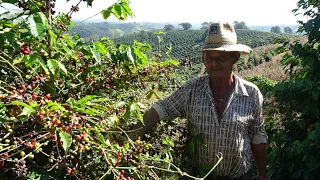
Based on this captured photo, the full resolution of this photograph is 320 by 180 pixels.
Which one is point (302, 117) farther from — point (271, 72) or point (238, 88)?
point (271, 72)

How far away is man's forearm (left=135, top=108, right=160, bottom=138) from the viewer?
1817mm

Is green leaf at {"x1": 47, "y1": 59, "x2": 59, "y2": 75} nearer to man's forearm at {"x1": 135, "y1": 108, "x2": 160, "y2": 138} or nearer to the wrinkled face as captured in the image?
man's forearm at {"x1": 135, "y1": 108, "x2": 160, "y2": 138}

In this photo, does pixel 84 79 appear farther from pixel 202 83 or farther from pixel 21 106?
pixel 202 83

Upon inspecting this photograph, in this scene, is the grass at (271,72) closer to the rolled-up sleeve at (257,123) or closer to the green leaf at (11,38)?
the rolled-up sleeve at (257,123)

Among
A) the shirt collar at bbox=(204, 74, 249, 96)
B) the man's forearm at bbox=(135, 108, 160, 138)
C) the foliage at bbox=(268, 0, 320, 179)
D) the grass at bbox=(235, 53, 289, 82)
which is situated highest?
the shirt collar at bbox=(204, 74, 249, 96)

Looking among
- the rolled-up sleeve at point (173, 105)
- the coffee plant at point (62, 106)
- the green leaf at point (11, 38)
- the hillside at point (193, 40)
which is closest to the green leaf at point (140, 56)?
the coffee plant at point (62, 106)

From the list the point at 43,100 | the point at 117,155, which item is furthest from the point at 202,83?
the point at 43,100

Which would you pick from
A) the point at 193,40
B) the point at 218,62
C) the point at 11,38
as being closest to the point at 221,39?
the point at 218,62

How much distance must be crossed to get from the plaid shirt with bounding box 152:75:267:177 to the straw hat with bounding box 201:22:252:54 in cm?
25

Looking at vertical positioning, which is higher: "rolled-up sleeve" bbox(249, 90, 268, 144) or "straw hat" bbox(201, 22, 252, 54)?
"straw hat" bbox(201, 22, 252, 54)

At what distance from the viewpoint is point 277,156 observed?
3.66 metres

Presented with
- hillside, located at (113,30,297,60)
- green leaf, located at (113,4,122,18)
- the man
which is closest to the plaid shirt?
the man

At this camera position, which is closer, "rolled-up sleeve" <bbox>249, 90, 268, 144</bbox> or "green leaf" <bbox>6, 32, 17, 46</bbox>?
A: "green leaf" <bbox>6, 32, 17, 46</bbox>

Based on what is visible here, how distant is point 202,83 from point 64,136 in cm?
135
